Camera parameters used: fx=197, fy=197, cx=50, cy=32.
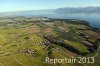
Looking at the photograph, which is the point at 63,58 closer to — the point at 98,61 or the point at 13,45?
the point at 98,61

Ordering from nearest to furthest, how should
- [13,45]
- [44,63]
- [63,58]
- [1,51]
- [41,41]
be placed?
[44,63]
[63,58]
[1,51]
[13,45]
[41,41]

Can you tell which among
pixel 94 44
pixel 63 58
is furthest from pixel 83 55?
pixel 94 44

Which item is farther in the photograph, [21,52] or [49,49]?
[49,49]

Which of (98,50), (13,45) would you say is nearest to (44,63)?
(13,45)

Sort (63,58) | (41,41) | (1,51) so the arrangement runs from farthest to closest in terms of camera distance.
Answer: (41,41) < (1,51) < (63,58)

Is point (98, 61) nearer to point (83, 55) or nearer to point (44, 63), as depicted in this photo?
point (83, 55)

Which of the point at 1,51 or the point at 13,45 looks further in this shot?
the point at 13,45

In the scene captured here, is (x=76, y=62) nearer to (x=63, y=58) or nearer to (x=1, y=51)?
(x=63, y=58)

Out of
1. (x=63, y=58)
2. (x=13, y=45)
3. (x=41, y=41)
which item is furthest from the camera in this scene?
(x=41, y=41)

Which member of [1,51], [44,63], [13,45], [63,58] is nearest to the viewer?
[44,63]
